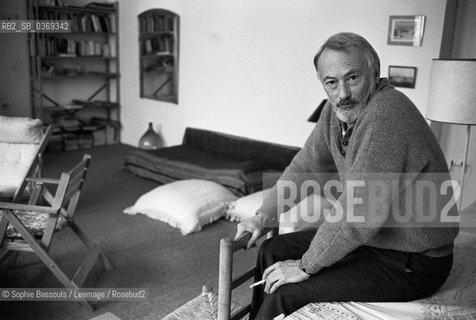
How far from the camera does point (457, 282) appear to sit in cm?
157

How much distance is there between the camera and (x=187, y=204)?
11.7ft

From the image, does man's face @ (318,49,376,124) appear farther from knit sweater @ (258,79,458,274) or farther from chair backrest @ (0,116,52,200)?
chair backrest @ (0,116,52,200)

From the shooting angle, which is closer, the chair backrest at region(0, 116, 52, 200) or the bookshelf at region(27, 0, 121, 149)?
the chair backrest at region(0, 116, 52, 200)

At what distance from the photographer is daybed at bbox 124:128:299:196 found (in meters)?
4.15

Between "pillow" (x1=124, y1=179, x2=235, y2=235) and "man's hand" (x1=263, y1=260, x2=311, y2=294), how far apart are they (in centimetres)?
200

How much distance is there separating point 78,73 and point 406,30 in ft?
14.1

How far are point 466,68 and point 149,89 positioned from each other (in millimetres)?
4575

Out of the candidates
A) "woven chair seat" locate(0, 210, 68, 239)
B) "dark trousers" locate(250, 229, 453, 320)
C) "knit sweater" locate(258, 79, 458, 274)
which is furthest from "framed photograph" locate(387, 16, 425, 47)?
"woven chair seat" locate(0, 210, 68, 239)

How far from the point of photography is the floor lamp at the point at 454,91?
2.42 meters

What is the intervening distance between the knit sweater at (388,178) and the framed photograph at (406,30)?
233cm

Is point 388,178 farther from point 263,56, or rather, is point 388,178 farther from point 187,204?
point 263,56

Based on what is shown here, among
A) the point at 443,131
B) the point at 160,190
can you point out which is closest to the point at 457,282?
the point at 443,131

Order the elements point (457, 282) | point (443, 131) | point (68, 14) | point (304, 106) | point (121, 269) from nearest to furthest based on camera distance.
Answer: point (457, 282) → point (121, 269) → point (443, 131) → point (304, 106) → point (68, 14)

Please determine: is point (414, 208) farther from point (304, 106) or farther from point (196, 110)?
point (196, 110)
